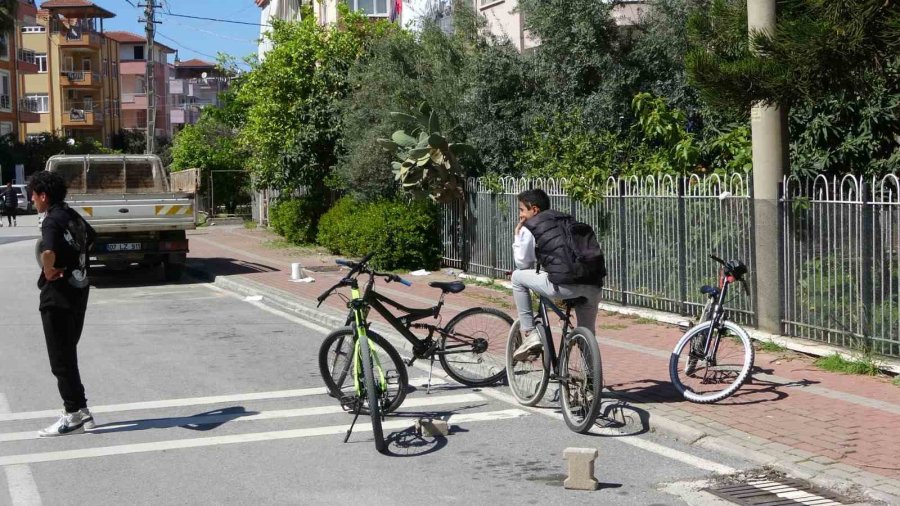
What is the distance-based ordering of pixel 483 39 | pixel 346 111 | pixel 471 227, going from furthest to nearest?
1. pixel 346 111
2. pixel 483 39
3. pixel 471 227

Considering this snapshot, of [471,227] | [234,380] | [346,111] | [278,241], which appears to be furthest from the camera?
[278,241]

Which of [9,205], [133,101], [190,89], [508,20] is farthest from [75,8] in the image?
[508,20]

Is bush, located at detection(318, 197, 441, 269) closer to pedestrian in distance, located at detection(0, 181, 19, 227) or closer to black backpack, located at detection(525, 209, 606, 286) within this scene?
black backpack, located at detection(525, 209, 606, 286)

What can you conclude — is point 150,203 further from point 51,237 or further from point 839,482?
point 839,482

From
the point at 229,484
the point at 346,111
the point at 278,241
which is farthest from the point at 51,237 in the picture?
the point at 278,241

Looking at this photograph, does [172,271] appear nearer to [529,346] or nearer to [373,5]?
[529,346]

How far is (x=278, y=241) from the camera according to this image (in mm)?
29984

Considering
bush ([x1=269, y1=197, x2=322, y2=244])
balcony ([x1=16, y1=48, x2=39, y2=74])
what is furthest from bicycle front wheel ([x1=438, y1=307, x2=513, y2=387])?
balcony ([x1=16, y1=48, x2=39, y2=74])

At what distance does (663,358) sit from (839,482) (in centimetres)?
417

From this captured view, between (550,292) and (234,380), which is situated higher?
(550,292)

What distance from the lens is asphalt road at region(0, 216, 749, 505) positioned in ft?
20.2

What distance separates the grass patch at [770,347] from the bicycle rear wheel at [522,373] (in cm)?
315

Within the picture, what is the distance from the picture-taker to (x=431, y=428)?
746 centimetres

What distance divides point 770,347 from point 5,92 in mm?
65333
